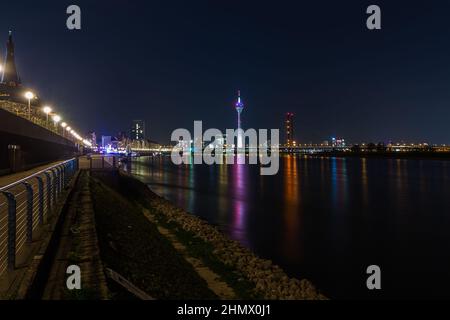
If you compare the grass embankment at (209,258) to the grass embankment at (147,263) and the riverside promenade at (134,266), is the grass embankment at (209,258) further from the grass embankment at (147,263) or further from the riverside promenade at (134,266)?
the grass embankment at (147,263)

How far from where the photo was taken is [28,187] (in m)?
6.95

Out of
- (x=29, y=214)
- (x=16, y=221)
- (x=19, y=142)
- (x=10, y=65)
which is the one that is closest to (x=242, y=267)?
(x=29, y=214)

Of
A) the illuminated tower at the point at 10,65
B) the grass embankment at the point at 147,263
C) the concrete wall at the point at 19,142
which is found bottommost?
the grass embankment at the point at 147,263

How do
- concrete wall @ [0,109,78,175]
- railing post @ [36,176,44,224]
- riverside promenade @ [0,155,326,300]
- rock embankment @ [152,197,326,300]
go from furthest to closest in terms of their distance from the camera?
concrete wall @ [0,109,78,175] < rock embankment @ [152,197,326,300] < railing post @ [36,176,44,224] < riverside promenade @ [0,155,326,300]

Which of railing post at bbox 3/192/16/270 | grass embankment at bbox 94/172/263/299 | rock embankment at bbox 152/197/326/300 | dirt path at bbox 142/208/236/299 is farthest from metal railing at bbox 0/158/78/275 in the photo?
rock embankment at bbox 152/197/326/300

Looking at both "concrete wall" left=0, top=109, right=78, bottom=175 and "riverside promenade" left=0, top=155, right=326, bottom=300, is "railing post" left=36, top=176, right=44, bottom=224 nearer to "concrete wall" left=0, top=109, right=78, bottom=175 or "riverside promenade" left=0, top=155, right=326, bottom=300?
"riverside promenade" left=0, top=155, right=326, bottom=300

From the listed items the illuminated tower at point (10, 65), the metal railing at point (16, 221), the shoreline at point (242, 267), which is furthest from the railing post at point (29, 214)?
the illuminated tower at point (10, 65)

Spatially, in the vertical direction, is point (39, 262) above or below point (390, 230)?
above

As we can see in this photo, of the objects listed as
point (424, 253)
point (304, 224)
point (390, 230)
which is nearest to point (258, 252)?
point (424, 253)
